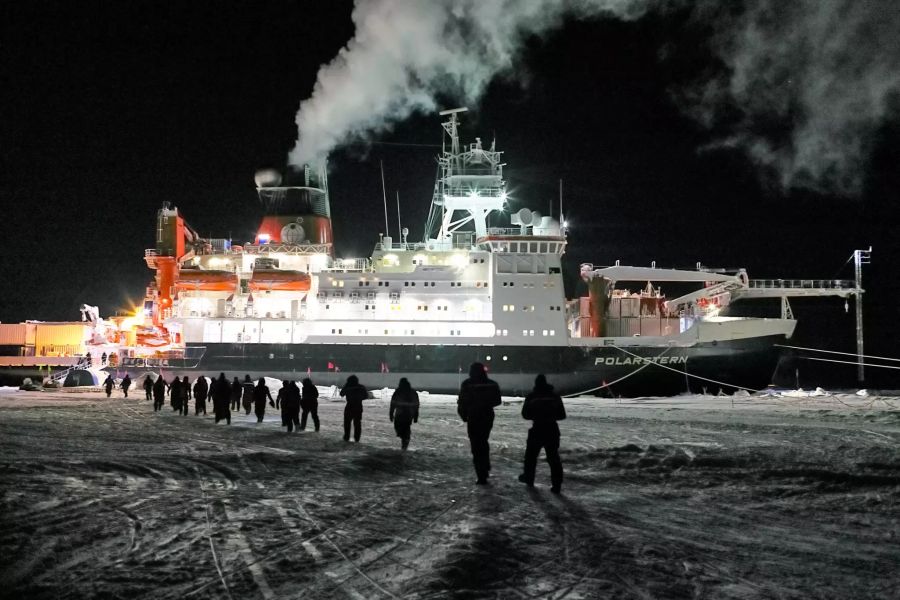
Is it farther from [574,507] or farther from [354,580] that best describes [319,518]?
[574,507]

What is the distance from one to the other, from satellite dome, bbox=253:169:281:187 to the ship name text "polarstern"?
19.6m

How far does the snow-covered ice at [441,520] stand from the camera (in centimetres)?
389

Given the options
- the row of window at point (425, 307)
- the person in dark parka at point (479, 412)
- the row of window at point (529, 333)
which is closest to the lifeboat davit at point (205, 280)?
the row of window at point (425, 307)

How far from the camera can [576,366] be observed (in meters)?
30.2

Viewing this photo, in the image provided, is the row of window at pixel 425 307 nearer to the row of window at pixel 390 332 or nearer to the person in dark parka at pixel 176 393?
the row of window at pixel 390 332

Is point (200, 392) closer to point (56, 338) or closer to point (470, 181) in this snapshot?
point (470, 181)

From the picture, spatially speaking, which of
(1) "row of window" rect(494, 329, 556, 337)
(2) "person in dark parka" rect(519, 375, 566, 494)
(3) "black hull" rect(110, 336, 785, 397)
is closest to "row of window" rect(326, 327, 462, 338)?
(3) "black hull" rect(110, 336, 785, 397)

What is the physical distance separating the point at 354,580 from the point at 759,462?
22.1 ft

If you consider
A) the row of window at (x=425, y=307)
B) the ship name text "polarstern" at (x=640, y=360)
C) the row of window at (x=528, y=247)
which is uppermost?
the row of window at (x=528, y=247)

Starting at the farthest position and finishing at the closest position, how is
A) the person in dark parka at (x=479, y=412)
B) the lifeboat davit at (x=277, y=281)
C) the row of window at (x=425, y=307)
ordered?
the lifeboat davit at (x=277, y=281), the row of window at (x=425, y=307), the person in dark parka at (x=479, y=412)

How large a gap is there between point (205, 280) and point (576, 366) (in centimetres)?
1814

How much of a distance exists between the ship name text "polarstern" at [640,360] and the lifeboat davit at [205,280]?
59.1ft

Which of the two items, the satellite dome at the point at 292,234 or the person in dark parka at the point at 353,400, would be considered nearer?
the person in dark parka at the point at 353,400

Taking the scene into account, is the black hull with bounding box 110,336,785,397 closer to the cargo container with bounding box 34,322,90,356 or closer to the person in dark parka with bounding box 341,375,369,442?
the person in dark parka with bounding box 341,375,369,442
